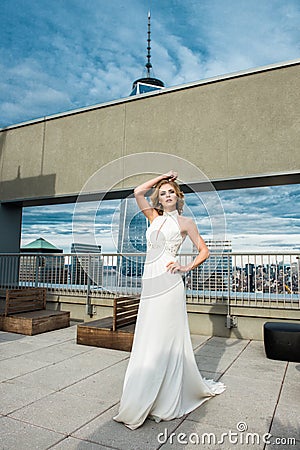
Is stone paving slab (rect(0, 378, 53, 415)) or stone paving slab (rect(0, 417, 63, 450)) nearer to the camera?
stone paving slab (rect(0, 417, 63, 450))

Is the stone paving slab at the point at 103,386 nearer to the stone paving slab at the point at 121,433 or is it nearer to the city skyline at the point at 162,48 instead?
the stone paving slab at the point at 121,433

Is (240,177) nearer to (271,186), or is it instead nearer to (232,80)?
(271,186)

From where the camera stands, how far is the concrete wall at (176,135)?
639 cm

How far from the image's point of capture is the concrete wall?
6395mm

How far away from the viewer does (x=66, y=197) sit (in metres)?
8.50

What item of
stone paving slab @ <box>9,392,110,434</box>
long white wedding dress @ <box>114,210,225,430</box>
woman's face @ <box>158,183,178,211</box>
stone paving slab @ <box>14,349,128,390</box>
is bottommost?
stone paving slab @ <box>14,349,128,390</box>

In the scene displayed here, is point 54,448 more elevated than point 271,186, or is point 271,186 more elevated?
point 271,186

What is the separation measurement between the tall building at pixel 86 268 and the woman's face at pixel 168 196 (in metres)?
5.30

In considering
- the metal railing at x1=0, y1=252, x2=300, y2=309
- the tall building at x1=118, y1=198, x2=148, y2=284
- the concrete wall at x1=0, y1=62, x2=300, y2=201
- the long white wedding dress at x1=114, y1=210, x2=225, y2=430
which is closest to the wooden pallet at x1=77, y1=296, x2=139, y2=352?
the metal railing at x1=0, y1=252, x2=300, y2=309

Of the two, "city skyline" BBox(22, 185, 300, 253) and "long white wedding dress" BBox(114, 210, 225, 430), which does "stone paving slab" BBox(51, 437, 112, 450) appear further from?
"city skyline" BBox(22, 185, 300, 253)

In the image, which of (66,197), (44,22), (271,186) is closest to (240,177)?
(271,186)

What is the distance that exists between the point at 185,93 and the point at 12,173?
5.64 metres

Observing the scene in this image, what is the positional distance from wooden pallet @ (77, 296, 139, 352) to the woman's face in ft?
9.61

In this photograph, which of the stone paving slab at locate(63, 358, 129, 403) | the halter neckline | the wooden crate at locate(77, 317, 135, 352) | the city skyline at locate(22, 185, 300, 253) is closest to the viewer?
the halter neckline
